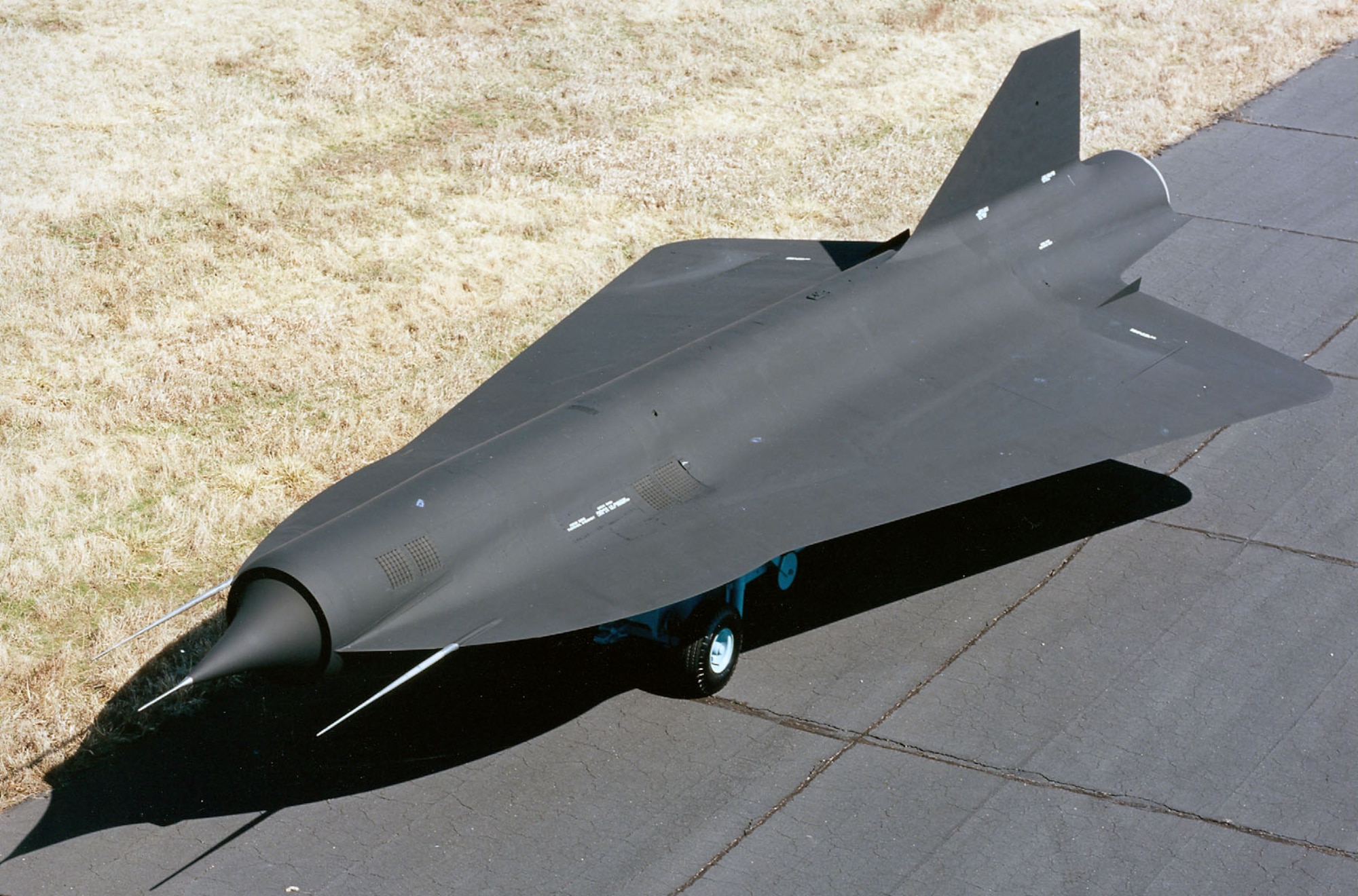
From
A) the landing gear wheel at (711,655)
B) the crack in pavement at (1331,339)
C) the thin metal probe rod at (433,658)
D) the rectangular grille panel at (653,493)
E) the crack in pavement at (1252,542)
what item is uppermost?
the rectangular grille panel at (653,493)

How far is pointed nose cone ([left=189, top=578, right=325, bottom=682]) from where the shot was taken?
805 cm

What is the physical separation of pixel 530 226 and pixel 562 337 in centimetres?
690

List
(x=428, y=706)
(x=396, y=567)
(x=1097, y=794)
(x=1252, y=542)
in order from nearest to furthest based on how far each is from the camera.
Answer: (x=396, y=567)
(x=1097, y=794)
(x=428, y=706)
(x=1252, y=542)

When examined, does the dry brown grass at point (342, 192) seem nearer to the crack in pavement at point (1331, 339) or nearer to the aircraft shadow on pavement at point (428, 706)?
the aircraft shadow on pavement at point (428, 706)

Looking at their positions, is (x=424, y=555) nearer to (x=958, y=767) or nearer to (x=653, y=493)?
(x=653, y=493)

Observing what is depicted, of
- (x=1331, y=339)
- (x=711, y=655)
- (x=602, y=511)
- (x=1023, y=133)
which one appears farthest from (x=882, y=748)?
(x=1331, y=339)

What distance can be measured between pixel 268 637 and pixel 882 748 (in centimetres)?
431

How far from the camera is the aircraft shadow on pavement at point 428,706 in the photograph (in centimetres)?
931

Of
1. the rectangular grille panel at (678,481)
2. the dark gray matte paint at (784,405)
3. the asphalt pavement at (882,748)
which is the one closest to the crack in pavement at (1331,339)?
the asphalt pavement at (882,748)

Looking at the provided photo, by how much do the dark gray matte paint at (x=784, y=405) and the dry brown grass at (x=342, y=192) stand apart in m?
2.79

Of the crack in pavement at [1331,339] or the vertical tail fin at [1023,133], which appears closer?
the vertical tail fin at [1023,133]

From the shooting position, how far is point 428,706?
10.2m

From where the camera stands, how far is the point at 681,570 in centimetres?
922

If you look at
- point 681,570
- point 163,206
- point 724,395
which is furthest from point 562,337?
point 163,206
